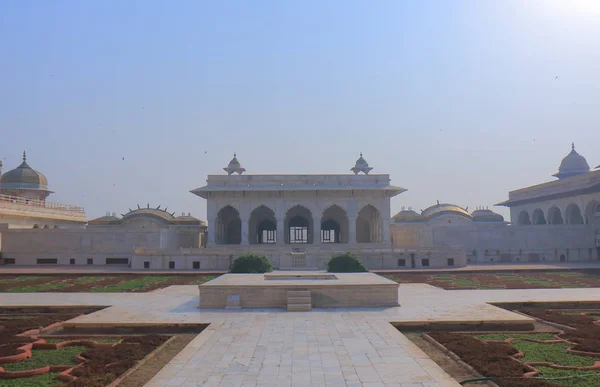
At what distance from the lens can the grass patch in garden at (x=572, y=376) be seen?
6014 millimetres

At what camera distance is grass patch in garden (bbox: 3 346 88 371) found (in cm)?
698

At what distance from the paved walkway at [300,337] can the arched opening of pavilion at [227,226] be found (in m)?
19.7

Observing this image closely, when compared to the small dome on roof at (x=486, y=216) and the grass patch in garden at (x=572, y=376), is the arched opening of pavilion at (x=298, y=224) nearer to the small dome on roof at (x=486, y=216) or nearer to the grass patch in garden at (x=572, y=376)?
the small dome on roof at (x=486, y=216)

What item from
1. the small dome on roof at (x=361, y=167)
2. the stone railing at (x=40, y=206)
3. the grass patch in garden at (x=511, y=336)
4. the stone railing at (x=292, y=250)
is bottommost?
the grass patch in garden at (x=511, y=336)

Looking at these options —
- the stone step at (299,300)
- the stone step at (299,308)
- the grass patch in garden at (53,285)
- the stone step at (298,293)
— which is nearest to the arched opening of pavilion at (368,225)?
the grass patch in garden at (53,285)

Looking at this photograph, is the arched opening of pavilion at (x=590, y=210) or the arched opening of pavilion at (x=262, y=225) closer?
the arched opening of pavilion at (x=590, y=210)

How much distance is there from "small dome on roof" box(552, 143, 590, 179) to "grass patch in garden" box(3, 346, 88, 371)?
45.8 m

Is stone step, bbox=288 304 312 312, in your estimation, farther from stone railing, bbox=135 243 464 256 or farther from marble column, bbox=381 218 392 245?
marble column, bbox=381 218 392 245

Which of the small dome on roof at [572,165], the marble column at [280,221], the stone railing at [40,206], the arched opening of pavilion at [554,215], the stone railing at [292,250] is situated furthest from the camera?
the small dome on roof at [572,165]

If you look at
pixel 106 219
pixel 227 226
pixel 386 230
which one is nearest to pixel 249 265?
pixel 386 230

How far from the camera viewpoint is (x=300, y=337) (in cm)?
852

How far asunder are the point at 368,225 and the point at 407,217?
590 cm

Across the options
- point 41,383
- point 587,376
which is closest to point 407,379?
point 587,376

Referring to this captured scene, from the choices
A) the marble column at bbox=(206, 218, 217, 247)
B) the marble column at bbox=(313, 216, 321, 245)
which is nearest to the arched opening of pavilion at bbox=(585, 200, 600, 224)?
the marble column at bbox=(313, 216, 321, 245)
